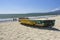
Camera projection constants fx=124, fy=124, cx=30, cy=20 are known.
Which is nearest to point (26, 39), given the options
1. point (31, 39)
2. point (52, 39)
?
point (31, 39)

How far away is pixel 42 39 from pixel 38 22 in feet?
14.9

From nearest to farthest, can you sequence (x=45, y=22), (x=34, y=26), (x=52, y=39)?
(x=52, y=39) → (x=45, y=22) → (x=34, y=26)

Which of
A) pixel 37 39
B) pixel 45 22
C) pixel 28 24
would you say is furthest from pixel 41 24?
pixel 37 39

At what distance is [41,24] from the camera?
432 inches

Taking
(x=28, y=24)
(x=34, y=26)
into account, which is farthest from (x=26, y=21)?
(x=34, y=26)

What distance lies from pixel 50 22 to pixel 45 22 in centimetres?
52

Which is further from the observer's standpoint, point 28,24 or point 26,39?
point 28,24

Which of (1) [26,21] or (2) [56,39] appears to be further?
(1) [26,21]

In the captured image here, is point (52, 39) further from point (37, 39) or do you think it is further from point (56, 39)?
point (37, 39)

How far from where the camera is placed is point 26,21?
41.2 feet

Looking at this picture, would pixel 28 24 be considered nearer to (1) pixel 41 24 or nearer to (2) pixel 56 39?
(1) pixel 41 24

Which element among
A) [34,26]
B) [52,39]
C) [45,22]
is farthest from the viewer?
[34,26]

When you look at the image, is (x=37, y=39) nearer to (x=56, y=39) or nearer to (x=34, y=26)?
(x=56, y=39)

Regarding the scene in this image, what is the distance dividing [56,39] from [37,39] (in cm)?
103
